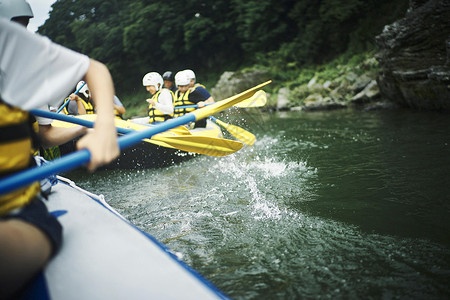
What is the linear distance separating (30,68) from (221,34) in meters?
22.4

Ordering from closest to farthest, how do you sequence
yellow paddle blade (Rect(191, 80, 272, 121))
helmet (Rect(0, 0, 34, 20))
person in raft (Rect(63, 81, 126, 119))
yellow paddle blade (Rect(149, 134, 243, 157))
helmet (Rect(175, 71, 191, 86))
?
helmet (Rect(0, 0, 34, 20)) < yellow paddle blade (Rect(191, 80, 272, 121)) < yellow paddle blade (Rect(149, 134, 243, 157)) < person in raft (Rect(63, 81, 126, 119)) < helmet (Rect(175, 71, 191, 86))

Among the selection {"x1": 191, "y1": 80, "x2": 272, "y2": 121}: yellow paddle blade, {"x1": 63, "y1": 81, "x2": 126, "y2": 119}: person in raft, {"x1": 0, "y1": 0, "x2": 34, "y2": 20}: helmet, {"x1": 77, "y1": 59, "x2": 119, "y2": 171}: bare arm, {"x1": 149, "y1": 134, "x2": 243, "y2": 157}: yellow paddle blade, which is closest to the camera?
{"x1": 77, "y1": 59, "x2": 119, "y2": 171}: bare arm

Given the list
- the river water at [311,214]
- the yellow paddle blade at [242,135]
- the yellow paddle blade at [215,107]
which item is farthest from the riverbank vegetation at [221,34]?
the yellow paddle blade at [215,107]

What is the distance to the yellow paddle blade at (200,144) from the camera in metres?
3.01

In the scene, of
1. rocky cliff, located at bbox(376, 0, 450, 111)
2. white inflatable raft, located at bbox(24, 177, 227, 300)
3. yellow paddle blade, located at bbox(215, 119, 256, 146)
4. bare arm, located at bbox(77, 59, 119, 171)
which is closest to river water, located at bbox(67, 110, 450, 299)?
yellow paddle blade, located at bbox(215, 119, 256, 146)

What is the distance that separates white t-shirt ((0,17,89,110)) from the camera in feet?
3.11

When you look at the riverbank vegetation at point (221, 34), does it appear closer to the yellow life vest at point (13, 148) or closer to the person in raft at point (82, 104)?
the person in raft at point (82, 104)

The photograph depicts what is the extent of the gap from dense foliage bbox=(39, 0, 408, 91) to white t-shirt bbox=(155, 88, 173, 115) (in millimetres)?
11067

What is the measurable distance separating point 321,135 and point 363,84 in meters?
5.14

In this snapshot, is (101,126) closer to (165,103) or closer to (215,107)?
(215,107)

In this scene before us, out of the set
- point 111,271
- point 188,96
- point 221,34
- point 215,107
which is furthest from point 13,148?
point 221,34

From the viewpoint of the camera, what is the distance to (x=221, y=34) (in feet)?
71.7

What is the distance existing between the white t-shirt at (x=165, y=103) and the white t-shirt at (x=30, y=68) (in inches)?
158

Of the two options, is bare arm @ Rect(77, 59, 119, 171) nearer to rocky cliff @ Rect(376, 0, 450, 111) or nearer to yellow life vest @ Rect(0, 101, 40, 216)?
yellow life vest @ Rect(0, 101, 40, 216)
